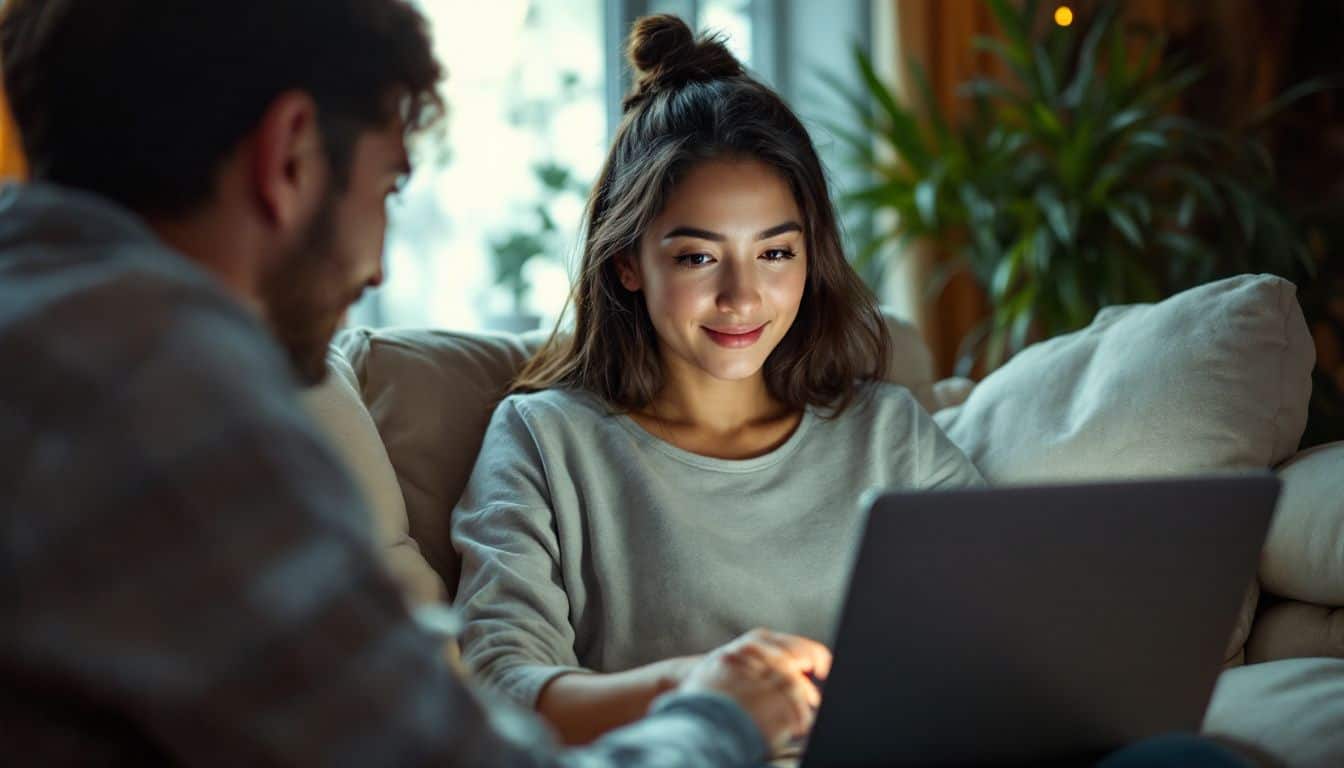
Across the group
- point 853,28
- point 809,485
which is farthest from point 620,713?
point 853,28

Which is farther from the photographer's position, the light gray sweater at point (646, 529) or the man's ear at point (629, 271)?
the man's ear at point (629, 271)

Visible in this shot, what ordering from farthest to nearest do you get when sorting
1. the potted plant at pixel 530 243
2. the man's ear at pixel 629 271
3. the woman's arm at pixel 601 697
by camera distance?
the potted plant at pixel 530 243, the man's ear at pixel 629 271, the woman's arm at pixel 601 697

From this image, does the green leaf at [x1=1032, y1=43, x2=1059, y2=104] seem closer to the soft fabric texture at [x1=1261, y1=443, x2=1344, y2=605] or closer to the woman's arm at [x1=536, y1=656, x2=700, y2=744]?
the soft fabric texture at [x1=1261, y1=443, x2=1344, y2=605]

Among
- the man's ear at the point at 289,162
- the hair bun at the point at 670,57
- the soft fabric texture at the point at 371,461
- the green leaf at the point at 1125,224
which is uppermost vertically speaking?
the hair bun at the point at 670,57

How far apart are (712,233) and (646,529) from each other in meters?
0.36

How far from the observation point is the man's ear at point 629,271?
1.69 meters

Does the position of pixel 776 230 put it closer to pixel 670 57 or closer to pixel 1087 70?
pixel 670 57

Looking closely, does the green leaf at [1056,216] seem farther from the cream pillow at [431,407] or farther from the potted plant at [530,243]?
the cream pillow at [431,407]

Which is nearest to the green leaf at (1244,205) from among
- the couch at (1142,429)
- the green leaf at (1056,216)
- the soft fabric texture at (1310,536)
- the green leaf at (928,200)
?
the green leaf at (1056,216)

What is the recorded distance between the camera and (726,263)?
1602mm

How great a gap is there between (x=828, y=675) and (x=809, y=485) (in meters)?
0.77

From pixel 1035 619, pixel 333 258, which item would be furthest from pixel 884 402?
Result: pixel 333 258

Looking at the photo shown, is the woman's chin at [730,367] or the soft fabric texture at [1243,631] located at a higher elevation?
the woman's chin at [730,367]

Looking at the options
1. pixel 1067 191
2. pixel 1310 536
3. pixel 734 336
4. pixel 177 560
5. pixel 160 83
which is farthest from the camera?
pixel 1067 191
